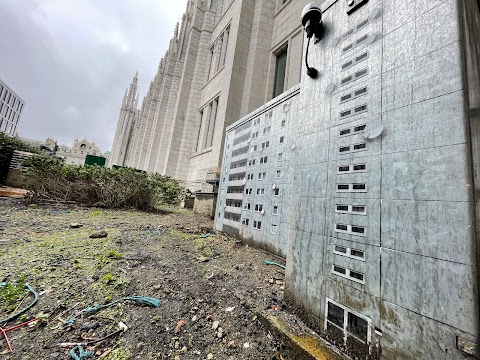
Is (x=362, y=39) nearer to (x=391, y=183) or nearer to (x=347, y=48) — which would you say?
(x=347, y=48)

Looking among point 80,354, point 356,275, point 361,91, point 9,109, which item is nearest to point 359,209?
point 356,275

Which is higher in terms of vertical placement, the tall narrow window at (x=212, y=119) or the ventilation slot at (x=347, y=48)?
the tall narrow window at (x=212, y=119)

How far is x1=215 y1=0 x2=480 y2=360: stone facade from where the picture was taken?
0.98 meters

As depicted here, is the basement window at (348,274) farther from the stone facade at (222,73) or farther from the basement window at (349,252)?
the stone facade at (222,73)

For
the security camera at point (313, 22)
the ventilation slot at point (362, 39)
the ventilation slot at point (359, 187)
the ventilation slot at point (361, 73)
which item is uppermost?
the security camera at point (313, 22)

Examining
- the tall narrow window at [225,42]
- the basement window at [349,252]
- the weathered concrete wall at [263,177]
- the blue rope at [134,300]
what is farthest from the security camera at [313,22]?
the tall narrow window at [225,42]

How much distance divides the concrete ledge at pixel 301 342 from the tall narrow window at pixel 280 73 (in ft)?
32.5

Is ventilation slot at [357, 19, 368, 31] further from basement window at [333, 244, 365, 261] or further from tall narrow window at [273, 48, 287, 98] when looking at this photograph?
tall narrow window at [273, 48, 287, 98]

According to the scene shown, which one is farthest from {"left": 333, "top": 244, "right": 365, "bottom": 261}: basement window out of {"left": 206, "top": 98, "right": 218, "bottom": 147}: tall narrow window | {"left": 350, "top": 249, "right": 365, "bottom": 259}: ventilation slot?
{"left": 206, "top": 98, "right": 218, "bottom": 147}: tall narrow window

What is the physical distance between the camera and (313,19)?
1.89 m

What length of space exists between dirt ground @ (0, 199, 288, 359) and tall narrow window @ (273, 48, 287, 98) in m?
8.61

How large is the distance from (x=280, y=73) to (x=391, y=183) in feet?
33.7

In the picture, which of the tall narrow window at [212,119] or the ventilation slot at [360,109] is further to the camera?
the tall narrow window at [212,119]

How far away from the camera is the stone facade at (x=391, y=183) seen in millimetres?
976
